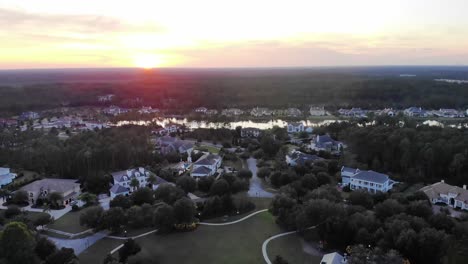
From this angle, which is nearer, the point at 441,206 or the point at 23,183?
the point at 441,206

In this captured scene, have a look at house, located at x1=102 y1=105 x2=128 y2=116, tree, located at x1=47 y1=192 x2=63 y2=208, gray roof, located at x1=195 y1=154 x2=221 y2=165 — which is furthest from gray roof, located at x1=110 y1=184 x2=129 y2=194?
house, located at x1=102 y1=105 x2=128 y2=116

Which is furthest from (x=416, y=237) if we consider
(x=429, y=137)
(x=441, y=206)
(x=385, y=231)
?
(x=429, y=137)

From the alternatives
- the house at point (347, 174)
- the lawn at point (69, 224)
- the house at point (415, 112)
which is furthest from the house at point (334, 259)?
the house at point (415, 112)

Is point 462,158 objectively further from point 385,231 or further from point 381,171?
point 385,231

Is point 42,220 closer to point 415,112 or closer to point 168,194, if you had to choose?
point 168,194

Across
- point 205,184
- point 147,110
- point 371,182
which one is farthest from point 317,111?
point 205,184

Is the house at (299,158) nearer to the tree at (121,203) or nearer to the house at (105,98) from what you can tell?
the tree at (121,203)
